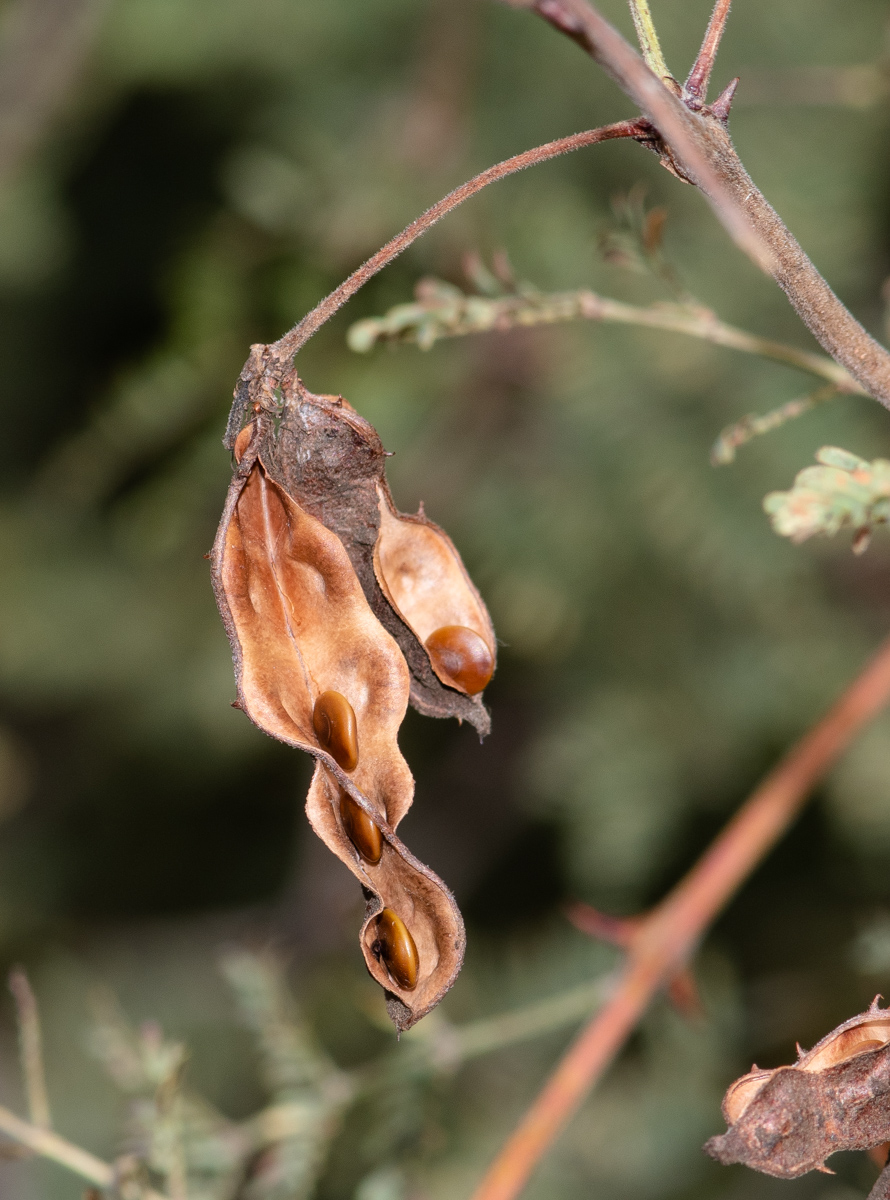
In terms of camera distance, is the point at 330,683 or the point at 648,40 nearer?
the point at 648,40

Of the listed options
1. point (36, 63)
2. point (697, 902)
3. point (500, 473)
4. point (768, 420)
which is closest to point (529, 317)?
point (768, 420)

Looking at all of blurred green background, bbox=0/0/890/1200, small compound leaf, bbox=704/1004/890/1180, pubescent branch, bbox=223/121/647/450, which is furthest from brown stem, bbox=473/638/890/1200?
pubescent branch, bbox=223/121/647/450

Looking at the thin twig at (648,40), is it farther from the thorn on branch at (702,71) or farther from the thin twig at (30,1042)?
the thin twig at (30,1042)

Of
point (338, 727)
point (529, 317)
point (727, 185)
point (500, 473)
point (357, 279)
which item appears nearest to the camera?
point (727, 185)

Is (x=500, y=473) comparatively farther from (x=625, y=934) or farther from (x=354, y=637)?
(x=354, y=637)

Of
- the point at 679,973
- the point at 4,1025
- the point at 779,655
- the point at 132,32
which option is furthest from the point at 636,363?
the point at 4,1025

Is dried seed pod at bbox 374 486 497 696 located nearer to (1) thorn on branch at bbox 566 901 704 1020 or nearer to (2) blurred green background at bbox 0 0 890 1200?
(1) thorn on branch at bbox 566 901 704 1020
